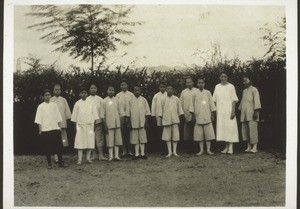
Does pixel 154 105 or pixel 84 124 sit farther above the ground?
pixel 154 105

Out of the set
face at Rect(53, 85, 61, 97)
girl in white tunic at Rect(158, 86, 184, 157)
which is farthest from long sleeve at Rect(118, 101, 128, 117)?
face at Rect(53, 85, 61, 97)

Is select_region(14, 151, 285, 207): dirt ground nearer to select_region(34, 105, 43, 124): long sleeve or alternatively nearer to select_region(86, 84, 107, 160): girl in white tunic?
select_region(86, 84, 107, 160): girl in white tunic

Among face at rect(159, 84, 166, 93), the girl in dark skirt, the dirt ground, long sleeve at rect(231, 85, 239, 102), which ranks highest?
face at rect(159, 84, 166, 93)

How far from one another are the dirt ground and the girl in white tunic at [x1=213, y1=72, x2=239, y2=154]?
0.69ft

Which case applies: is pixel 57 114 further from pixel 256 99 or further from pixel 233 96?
pixel 256 99

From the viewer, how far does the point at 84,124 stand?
251 inches

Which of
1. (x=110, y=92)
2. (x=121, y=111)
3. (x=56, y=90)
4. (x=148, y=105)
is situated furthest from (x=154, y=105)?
(x=56, y=90)

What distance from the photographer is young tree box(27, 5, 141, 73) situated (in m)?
6.11

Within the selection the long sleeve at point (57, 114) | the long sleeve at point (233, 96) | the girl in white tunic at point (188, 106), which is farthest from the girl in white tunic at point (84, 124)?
the long sleeve at point (233, 96)

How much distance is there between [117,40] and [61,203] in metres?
1.44

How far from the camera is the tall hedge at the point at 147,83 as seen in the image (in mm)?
6109

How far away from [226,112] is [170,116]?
1.63 ft

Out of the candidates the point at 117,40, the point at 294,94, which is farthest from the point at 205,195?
the point at 117,40

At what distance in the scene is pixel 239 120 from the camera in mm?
6418
